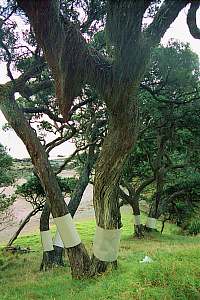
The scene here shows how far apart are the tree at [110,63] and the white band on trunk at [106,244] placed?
0.09 feet

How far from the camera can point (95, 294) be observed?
5102 mm

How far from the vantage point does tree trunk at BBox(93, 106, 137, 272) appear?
18.0 feet

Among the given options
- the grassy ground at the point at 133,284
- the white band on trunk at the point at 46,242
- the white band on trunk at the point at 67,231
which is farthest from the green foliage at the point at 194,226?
the white band on trunk at the point at 67,231

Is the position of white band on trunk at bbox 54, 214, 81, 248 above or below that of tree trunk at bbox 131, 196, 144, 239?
above

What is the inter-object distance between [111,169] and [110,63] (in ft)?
4.89

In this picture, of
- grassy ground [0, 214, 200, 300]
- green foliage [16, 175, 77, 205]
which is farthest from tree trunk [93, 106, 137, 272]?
green foliage [16, 175, 77, 205]

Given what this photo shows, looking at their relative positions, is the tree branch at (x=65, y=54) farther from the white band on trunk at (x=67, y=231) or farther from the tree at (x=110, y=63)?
the white band on trunk at (x=67, y=231)

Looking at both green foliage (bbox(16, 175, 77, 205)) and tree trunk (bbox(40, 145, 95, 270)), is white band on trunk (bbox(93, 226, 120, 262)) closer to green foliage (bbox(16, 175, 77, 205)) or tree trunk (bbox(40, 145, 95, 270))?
tree trunk (bbox(40, 145, 95, 270))

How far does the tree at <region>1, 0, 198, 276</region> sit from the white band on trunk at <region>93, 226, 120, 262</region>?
3cm

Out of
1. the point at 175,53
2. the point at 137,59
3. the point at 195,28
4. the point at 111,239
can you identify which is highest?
the point at 175,53

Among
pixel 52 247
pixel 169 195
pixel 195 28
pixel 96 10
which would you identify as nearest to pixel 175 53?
pixel 96 10

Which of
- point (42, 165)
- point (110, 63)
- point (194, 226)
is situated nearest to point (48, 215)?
point (42, 165)

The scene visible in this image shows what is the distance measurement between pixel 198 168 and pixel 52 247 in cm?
787

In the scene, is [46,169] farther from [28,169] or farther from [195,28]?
[28,169]
